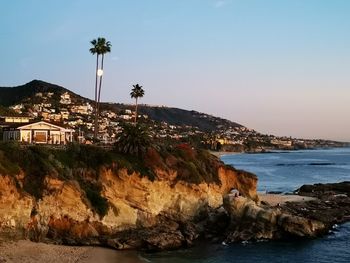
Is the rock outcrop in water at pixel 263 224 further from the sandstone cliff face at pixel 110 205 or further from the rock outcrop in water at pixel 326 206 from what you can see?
the rock outcrop in water at pixel 326 206

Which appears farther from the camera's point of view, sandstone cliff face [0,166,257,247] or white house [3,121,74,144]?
white house [3,121,74,144]

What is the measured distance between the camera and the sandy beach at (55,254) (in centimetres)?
3328

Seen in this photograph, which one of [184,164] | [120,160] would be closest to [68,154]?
[120,160]

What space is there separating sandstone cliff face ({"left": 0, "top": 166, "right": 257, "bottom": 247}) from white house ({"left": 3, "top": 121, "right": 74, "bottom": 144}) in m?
20.7

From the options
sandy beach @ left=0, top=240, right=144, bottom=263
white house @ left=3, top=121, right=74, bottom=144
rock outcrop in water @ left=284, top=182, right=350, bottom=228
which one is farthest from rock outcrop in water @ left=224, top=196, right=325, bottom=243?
white house @ left=3, top=121, right=74, bottom=144

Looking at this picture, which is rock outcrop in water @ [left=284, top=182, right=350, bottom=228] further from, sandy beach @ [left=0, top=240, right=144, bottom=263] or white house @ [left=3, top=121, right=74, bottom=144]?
white house @ [left=3, top=121, right=74, bottom=144]

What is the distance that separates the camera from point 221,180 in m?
55.6

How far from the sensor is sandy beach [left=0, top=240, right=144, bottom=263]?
3328 centimetres

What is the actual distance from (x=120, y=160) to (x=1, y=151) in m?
11.0

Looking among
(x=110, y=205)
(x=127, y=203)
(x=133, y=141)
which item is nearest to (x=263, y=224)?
(x=127, y=203)

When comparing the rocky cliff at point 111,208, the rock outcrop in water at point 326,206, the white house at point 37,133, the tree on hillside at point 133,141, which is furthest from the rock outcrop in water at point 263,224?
the white house at point 37,133

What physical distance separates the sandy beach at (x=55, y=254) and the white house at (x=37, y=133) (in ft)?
92.1

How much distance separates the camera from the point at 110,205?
42.8 metres

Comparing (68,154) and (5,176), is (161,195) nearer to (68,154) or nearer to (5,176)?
(68,154)
